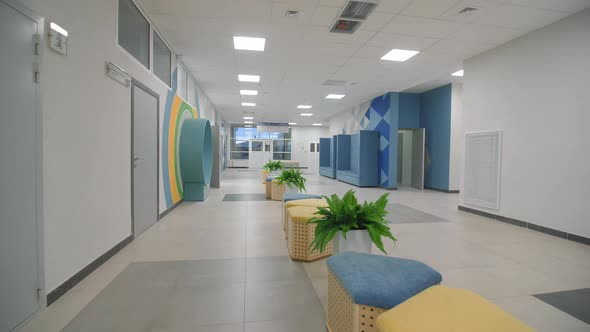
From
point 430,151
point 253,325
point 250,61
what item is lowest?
point 253,325

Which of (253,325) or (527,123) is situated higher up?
(527,123)

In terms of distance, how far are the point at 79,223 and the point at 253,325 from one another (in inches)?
75.1

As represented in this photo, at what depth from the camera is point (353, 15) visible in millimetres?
4344

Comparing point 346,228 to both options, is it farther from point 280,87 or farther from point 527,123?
point 280,87

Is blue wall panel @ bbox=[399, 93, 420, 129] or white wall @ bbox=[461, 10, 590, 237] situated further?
blue wall panel @ bbox=[399, 93, 420, 129]

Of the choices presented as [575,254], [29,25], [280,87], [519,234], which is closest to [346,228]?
[29,25]

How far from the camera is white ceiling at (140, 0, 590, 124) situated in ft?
13.3

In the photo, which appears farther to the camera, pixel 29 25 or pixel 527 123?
pixel 527 123

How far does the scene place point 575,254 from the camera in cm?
347

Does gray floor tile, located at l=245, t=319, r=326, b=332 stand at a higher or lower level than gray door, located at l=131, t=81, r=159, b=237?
lower

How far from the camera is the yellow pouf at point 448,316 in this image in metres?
1.07

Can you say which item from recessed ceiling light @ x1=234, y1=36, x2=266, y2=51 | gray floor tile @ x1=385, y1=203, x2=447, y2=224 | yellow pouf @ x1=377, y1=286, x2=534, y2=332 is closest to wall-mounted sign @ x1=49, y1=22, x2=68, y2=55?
yellow pouf @ x1=377, y1=286, x2=534, y2=332

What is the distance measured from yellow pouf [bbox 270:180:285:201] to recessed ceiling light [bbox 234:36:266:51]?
3119mm

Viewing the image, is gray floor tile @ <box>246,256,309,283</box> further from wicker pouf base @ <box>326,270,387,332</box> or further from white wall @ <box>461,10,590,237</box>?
white wall @ <box>461,10,590,237</box>
